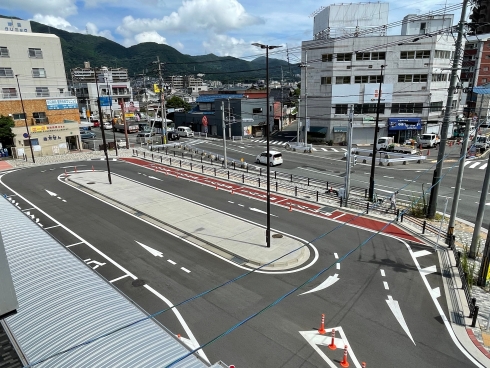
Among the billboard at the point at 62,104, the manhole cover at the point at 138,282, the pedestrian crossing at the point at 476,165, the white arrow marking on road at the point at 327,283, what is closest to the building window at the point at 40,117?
the billboard at the point at 62,104

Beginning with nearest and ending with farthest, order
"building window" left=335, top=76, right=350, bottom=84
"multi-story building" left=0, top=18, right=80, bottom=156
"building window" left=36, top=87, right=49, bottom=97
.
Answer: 1. "multi-story building" left=0, top=18, right=80, bottom=156
2. "building window" left=36, top=87, right=49, bottom=97
3. "building window" left=335, top=76, right=350, bottom=84

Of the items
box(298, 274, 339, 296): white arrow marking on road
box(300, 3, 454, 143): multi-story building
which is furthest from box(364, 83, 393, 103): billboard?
box(298, 274, 339, 296): white arrow marking on road

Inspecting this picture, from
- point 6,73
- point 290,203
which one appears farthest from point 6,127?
point 290,203

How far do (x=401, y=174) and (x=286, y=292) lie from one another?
27.5 metres

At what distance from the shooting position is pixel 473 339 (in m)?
11.0

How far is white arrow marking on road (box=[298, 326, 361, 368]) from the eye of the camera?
10078 millimetres

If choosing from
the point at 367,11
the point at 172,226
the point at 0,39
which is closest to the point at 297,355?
the point at 172,226

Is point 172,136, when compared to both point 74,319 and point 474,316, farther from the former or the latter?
point 474,316

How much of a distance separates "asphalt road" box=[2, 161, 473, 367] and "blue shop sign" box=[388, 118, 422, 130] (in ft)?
129

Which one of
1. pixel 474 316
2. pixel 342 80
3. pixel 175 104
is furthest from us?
pixel 175 104

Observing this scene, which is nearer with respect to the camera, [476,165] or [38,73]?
[476,165]

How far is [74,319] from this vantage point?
799 centimetres

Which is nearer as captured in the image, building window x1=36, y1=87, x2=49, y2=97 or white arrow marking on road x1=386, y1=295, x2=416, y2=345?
white arrow marking on road x1=386, y1=295, x2=416, y2=345

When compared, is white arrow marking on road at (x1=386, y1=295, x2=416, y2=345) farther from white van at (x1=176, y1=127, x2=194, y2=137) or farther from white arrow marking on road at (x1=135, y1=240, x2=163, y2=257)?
white van at (x1=176, y1=127, x2=194, y2=137)
